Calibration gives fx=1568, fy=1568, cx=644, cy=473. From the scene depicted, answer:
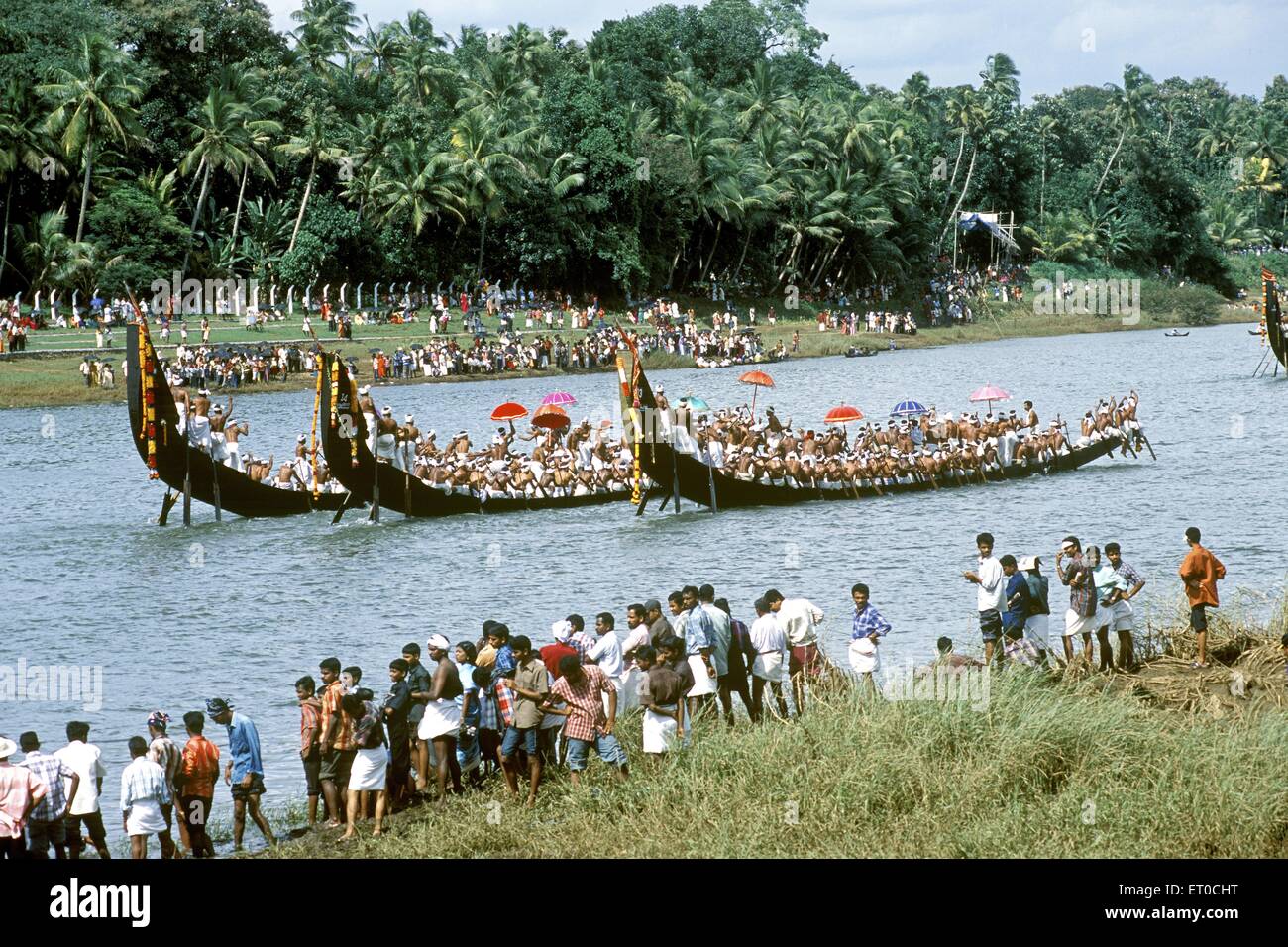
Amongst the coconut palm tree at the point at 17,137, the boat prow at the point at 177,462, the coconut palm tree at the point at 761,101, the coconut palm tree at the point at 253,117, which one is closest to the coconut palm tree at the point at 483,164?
the coconut palm tree at the point at 253,117

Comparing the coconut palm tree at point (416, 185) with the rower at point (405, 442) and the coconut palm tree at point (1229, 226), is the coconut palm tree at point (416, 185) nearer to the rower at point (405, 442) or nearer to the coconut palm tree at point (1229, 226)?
the rower at point (405, 442)

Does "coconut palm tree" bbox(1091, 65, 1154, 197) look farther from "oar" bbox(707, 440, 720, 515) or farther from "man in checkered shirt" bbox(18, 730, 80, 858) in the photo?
"man in checkered shirt" bbox(18, 730, 80, 858)

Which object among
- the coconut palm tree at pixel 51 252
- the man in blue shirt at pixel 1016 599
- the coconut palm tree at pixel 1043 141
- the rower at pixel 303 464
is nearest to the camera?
the man in blue shirt at pixel 1016 599

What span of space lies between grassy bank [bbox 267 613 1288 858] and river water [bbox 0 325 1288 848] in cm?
319

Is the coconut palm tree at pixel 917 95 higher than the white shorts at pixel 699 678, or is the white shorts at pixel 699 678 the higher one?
the coconut palm tree at pixel 917 95

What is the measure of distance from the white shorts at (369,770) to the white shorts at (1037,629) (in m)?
6.55

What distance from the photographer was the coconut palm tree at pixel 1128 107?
98188mm

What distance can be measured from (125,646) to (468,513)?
1061cm

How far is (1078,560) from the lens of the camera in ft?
52.0

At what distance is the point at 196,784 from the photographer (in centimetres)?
1241

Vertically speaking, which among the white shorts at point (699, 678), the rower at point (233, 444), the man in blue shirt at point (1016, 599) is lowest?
the white shorts at point (699, 678)

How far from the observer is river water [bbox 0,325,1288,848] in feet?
68.1

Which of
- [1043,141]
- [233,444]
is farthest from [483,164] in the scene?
[1043,141]

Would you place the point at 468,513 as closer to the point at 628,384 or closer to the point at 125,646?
the point at 628,384
